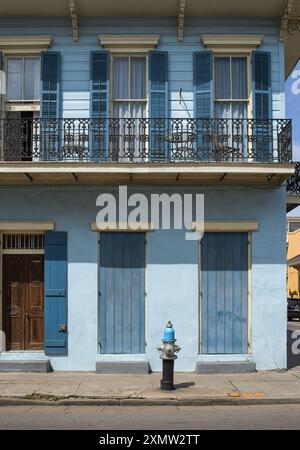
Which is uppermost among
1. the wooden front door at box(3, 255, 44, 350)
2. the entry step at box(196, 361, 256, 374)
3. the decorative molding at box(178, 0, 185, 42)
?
the decorative molding at box(178, 0, 185, 42)

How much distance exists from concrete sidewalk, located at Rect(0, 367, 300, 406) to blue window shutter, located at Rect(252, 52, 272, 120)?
5.38 m

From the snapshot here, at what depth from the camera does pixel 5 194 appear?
12.5m

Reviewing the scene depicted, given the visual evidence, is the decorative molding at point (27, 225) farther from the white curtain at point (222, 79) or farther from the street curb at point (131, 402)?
the white curtain at point (222, 79)

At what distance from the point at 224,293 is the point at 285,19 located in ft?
19.3

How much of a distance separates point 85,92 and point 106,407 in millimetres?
6472

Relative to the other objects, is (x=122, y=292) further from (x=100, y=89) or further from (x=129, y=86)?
(x=129, y=86)

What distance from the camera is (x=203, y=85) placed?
12.5 m

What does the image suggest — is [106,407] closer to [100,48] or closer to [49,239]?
[49,239]

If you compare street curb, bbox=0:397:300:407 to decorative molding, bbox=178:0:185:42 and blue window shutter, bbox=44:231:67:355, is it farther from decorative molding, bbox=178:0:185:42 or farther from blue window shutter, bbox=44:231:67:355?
decorative molding, bbox=178:0:185:42

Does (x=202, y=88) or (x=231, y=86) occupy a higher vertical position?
(x=231, y=86)

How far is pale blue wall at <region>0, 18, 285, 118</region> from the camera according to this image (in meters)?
12.7

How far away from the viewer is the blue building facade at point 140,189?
486 inches

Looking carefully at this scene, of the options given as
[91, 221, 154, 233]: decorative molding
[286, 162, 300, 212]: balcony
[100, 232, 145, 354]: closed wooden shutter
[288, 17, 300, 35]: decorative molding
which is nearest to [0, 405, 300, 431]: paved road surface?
[100, 232, 145, 354]: closed wooden shutter

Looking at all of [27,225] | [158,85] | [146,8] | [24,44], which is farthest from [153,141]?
[24,44]
